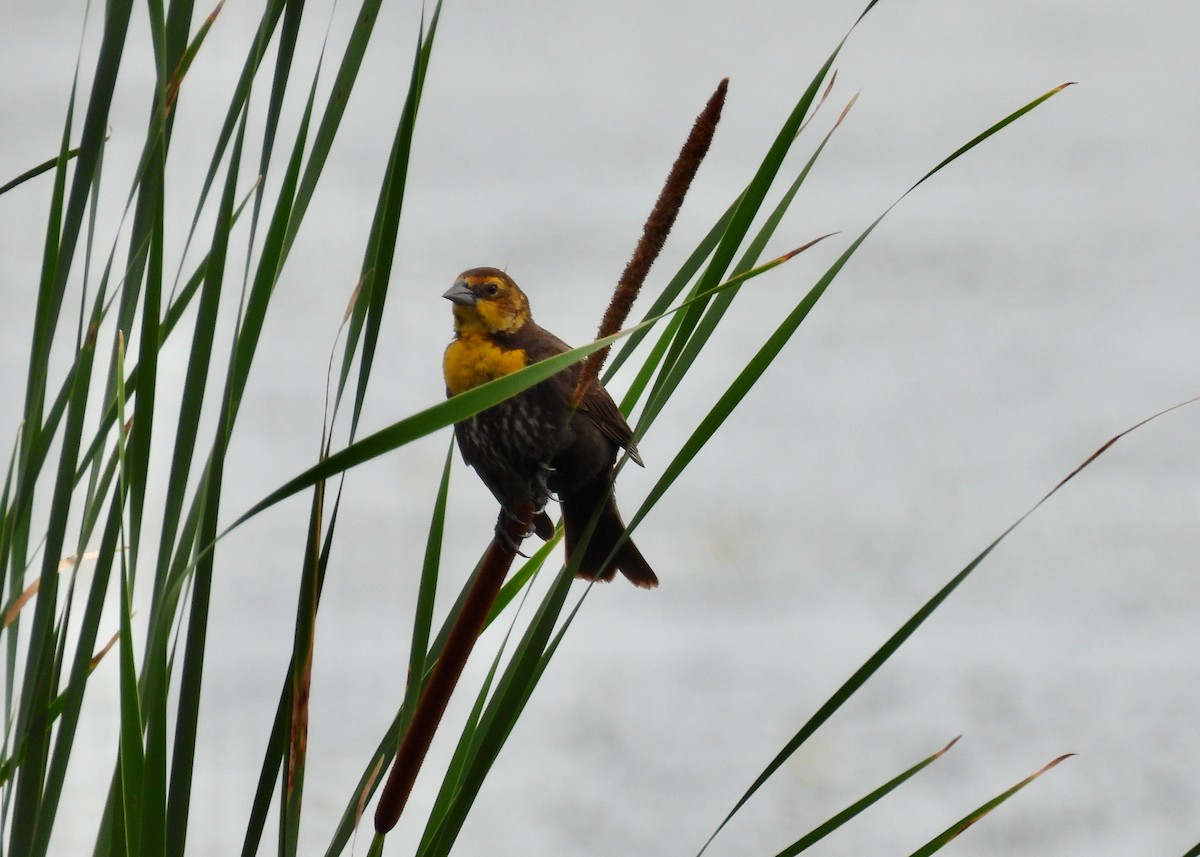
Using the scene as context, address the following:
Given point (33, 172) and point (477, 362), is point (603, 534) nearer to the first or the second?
point (477, 362)

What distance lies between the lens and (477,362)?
1.10 meters

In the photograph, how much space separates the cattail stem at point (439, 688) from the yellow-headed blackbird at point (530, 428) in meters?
0.40

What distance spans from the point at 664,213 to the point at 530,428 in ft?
1.67

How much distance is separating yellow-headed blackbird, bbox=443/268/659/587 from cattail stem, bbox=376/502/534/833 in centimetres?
40

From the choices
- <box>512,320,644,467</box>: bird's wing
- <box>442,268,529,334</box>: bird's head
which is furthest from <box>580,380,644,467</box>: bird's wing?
<box>442,268,529,334</box>: bird's head

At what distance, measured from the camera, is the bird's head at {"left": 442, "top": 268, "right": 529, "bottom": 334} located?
3.67 ft

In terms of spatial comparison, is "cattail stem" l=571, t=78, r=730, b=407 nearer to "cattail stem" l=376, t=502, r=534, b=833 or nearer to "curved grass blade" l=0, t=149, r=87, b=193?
"cattail stem" l=376, t=502, r=534, b=833

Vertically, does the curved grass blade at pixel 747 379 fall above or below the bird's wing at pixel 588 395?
below

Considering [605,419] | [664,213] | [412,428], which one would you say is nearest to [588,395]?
[605,419]

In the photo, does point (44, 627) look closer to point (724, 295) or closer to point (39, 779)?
point (39, 779)

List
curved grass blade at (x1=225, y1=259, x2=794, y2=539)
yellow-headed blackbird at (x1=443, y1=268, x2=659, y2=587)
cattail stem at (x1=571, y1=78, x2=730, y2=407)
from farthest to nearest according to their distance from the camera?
yellow-headed blackbird at (x1=443, y1=268, x2=659, y2=587)
cattail stem at (x1=571, y1=78, x2=730, y2=407)
curved grass blade at (x1=225, y1=259, x2=794, y2=539)

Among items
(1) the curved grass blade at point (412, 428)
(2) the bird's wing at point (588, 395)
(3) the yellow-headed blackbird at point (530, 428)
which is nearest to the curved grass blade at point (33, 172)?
(1) the curved grass blade at point (412, 428)

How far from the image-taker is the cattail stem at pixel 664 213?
1.75 feet

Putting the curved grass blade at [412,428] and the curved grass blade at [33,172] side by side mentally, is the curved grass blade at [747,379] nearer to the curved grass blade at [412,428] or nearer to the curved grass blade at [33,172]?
the curved grass blade at [412,428]
